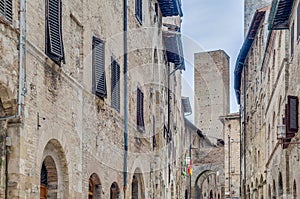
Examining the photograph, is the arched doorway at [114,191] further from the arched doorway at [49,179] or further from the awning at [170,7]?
the awning at [170,7]

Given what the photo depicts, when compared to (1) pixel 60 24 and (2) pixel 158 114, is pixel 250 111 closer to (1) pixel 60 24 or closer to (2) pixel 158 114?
(2) pixel 158 114

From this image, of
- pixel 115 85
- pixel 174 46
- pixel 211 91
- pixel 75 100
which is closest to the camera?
pixel 75 100

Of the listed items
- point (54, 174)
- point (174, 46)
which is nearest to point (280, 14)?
point (54, 174)

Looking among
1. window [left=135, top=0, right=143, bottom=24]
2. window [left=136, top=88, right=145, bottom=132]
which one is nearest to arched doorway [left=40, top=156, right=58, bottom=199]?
window [left=136, top=88, right=145, bottom=132]

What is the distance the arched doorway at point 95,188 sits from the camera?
15.2 metres

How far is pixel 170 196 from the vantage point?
30516 mm

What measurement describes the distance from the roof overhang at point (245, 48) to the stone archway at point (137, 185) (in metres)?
10.8

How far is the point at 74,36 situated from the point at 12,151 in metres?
4.09

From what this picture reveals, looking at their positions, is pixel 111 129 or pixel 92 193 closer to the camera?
pixel 92 193

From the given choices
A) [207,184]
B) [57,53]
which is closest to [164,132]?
[57,53]

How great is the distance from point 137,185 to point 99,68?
21.5 ft

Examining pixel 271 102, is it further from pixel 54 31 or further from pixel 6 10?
pixel 6 10

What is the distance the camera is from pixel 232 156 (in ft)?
148

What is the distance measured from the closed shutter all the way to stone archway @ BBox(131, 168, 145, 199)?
897 cm
